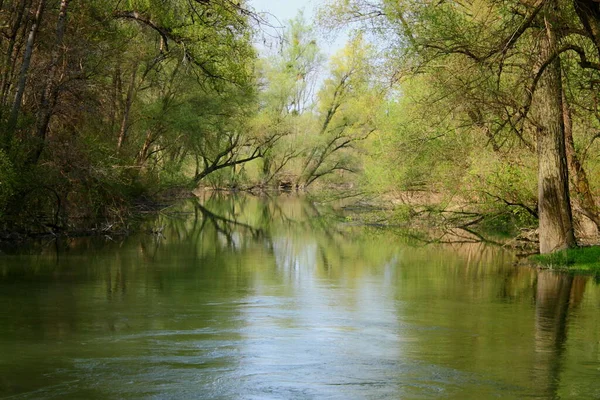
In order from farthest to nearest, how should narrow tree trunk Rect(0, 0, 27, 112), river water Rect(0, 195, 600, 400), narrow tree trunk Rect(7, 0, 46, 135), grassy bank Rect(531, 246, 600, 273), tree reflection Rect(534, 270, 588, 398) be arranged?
narrow tree trunk Rect(0, 0, 27, 112) → narrow tree trunk Rect(7, 0, 46, 135) → grassy bank Rect(531, 246, 600, 273) → tree reflection Rect(534, 270, 588, 398) → river water Rect(0, 195, 600, 400)

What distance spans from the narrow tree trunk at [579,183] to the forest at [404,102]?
28 mm

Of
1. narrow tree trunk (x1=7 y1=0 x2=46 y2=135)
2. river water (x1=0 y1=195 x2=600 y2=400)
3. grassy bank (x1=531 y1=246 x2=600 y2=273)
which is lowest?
river water (x1=0 y1=195 x2=600 y2=400)

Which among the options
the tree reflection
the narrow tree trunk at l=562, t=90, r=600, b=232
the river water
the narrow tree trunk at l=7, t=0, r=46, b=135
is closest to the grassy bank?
the tree reflection

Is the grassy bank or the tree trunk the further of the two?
the tree trunk

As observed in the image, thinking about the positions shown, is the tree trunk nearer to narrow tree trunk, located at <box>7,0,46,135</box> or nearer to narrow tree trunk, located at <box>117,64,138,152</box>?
narrow tree trunk, located at <box>7,0,46,135</box>

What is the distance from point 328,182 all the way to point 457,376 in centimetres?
4972

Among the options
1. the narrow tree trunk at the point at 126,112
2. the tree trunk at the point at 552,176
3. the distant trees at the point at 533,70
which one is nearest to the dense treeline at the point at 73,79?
the narrow tree trunk at the point at 126,112

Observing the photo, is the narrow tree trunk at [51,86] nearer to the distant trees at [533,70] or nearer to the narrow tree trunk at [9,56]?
Result: the narrow tree trunk at [9,56]

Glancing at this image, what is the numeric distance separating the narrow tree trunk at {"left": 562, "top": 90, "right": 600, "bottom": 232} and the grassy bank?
6.78 ft

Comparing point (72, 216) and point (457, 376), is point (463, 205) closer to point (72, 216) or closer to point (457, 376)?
point (72, 216)

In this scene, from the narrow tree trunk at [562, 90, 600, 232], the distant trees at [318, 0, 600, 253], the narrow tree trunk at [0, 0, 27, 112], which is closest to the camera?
the distant trees at [318, 0, 600, 253]

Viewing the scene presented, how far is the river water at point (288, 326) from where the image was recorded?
720 cm

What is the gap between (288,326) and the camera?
9875 mm

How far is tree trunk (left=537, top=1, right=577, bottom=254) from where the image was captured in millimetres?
15750
